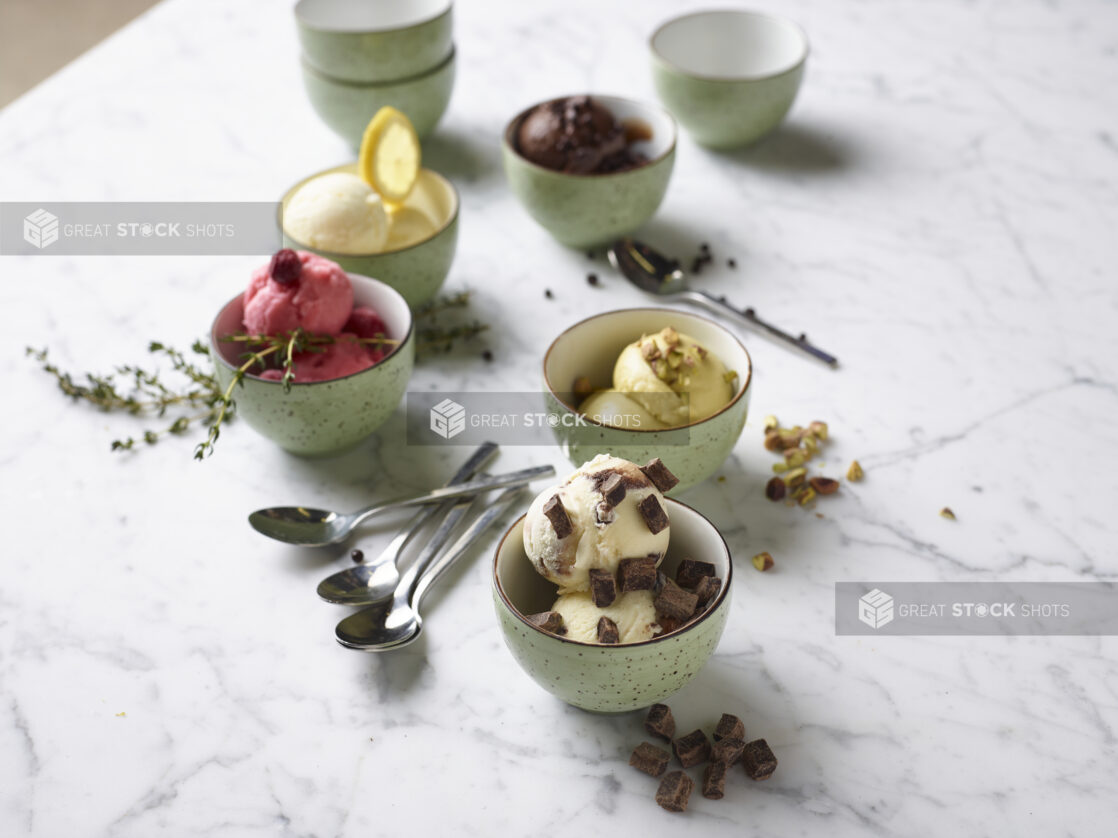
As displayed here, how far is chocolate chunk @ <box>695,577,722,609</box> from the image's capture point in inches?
37.6

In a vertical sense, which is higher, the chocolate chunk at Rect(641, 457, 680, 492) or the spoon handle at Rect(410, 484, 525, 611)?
the chocolate chunk at Rect(641, 457, 680, 492)

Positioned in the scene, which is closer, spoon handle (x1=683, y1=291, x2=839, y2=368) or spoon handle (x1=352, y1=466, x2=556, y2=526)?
spoon handle (x1=352, y1=466, x2=556, y2=526)

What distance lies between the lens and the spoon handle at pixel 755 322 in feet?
4.85

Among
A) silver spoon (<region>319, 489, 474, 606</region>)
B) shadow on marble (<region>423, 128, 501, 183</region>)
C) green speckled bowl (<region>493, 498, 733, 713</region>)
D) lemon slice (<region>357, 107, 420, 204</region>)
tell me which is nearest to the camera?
green speckled bowl (<region>493, 498, 733, 713</region>)

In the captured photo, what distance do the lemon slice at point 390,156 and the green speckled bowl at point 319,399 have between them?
34cm

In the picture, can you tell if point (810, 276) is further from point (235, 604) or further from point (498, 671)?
point (235, 604)

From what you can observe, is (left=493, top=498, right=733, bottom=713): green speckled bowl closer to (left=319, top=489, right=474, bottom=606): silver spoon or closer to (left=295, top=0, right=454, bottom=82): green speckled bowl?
(left=319, top=489, right=474, bottom=606): silver spoon

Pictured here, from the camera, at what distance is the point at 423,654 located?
108 cm

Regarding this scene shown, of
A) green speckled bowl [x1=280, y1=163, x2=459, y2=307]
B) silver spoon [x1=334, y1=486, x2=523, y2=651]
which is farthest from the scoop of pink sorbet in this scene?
silver spoon [x1=334, y1=486, x2=523, y2=651]

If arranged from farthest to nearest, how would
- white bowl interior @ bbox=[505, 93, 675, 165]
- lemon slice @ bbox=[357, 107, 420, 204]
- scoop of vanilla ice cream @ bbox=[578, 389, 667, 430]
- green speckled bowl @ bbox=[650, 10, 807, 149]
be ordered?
green speckled bowl @ bbox=[650, 10, 807, 149]
white bowl interior @ bbox=[505, 93, 675, 165]
lemon slice @ bbox=[357, 107, 420, 204]
scoop of vanilla ice cream @ bbox=[578, 389, 667, 430]

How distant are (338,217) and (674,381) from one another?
0.58 meters

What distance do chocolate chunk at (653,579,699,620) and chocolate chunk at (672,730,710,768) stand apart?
0.12 metres

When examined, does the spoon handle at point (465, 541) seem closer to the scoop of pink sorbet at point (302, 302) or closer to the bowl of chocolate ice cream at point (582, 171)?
the scoop of pink sorbet at point (302, 302)

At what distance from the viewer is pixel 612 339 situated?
51.9 inches
